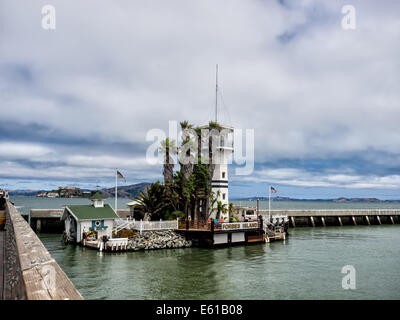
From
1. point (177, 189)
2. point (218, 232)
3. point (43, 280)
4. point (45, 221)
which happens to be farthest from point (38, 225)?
point (43, 280)

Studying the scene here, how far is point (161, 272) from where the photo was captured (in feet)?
88.3

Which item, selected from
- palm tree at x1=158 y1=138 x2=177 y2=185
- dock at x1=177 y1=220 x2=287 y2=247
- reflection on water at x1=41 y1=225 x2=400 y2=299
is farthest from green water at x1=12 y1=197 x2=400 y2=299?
palm tree at x1=158 y1=138 x2=177 y2=185

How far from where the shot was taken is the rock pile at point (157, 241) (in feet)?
119

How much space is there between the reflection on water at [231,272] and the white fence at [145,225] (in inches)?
138

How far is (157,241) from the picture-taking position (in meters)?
37.7

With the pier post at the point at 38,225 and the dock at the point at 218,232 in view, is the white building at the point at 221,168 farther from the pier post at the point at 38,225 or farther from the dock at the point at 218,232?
the pier post at the point at 38,225

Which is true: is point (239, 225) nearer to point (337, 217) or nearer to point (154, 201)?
point (154, 201)

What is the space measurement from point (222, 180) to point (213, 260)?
15.7 m

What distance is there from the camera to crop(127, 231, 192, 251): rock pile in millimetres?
36250

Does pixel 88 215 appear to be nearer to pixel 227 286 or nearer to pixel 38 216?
pixel 38 216

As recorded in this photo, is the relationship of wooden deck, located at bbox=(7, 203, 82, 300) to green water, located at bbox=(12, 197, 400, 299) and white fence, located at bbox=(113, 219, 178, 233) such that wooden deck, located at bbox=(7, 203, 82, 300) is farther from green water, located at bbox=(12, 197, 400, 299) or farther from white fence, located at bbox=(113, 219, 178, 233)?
white fence, located at bbox=(113, 219, 178, 233)

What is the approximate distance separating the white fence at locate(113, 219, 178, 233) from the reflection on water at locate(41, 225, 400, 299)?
350cm

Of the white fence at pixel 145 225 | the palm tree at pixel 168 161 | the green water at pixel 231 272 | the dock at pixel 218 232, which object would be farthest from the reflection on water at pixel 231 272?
the palm tree at pixel 168 161
